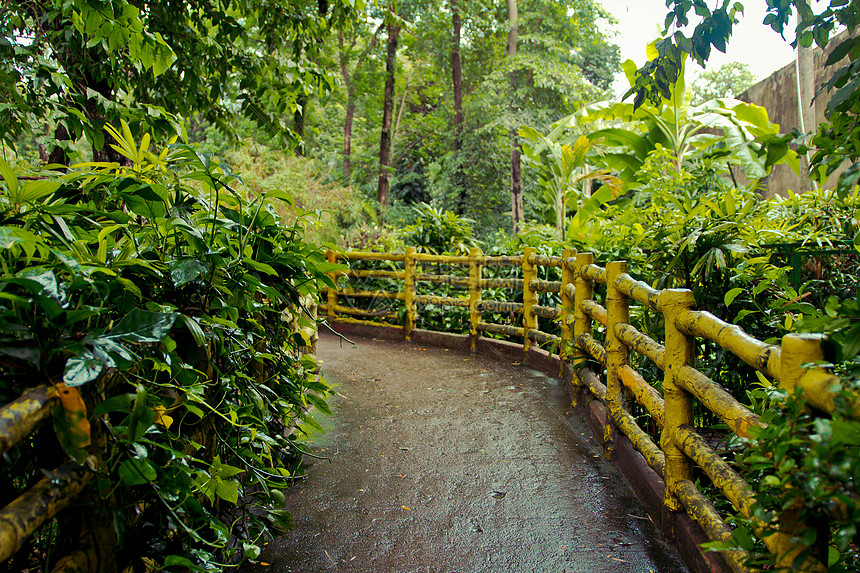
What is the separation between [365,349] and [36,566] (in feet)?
19.5

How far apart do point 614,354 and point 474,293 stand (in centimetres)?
367

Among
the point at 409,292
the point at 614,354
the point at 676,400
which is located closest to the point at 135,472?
the point at 676,400

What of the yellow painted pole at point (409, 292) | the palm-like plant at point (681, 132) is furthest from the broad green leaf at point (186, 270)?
the palm-like plant at point (681, 132)

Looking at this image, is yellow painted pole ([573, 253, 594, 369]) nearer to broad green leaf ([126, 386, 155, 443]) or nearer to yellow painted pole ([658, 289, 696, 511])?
yellow painted pole ([658, 289, 696, 511])

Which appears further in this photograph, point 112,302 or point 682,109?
point 682,109

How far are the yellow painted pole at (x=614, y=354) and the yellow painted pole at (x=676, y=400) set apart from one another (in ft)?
2.71

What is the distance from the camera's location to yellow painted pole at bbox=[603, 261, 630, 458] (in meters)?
3.33

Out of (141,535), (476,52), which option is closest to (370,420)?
(141,535)

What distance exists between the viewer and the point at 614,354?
3389mm

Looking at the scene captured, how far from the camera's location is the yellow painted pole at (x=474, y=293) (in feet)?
22.8

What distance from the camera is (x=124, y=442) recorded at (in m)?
1.26

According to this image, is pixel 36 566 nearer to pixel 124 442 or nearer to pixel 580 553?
pixel 124 442

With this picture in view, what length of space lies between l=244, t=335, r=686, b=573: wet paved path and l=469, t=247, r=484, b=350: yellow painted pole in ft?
6.77

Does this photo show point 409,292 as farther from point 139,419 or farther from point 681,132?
point 139,419
